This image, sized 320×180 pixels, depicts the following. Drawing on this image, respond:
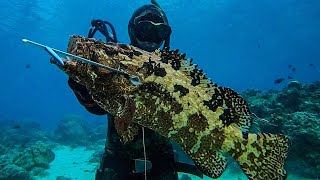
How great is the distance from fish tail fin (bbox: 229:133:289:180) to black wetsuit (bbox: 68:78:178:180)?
A: 4.81 feet

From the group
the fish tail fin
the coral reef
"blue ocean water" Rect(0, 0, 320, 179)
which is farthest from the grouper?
"blue ocean water" Rect(0, 0, 320, 179)

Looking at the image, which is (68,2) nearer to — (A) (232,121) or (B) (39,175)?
(B) (39,175)

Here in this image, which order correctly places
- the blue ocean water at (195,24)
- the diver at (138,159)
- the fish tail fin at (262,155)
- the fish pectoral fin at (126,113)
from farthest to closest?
the blue ocean water at (195,24), the diver at (138,159), the fish tail fin at (262,155), the fish pectoral fin at (126,113)

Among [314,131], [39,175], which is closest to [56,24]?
[39,175]

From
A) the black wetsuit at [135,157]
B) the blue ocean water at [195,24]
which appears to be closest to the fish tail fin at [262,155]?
the black wetsuit at [135,157]

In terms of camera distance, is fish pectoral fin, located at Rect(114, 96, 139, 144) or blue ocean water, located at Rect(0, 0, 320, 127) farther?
blue ocean water, located at Rect(0, 0, 320, 127)

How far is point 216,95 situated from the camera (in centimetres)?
282

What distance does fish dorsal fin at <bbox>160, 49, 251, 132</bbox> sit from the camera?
2811mm

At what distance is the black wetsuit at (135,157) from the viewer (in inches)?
157

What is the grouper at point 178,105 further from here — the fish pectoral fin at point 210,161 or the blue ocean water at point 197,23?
the blue ocean water at point 197,23

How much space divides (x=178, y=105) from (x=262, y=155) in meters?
0.94

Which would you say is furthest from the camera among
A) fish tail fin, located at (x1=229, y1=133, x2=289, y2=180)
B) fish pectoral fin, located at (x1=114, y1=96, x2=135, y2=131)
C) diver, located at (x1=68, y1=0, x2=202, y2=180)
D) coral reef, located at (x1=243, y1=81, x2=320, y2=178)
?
coral reef, located at (x1=243, y1=81, x2=320, y2=178)

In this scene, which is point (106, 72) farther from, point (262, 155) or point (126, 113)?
point (262, 155)

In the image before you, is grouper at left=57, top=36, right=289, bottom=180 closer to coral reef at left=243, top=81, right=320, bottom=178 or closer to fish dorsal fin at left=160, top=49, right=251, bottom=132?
fish dorsal fin at left=160, top=49, right=251, bottom=132
